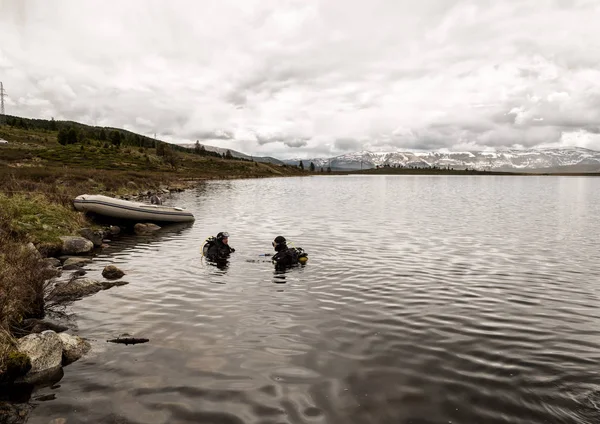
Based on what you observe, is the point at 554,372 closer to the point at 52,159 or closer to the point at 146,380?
the point at 146,380

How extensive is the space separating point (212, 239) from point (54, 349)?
36.1 feet

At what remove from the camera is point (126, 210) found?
2636 cm

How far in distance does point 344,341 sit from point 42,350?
251 inches

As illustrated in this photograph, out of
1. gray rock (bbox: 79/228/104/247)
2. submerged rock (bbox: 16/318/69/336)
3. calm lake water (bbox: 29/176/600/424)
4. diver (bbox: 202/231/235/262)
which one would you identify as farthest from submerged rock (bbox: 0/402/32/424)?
gray rock (bbox: 79/228/104/247)

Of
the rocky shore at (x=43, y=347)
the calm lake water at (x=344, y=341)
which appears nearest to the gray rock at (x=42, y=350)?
the rocky shore at (x=43, y=347)

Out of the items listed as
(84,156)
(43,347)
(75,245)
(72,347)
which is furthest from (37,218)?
(84,156)

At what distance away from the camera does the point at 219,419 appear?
636cm

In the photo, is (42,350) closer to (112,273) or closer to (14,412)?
(14,412)

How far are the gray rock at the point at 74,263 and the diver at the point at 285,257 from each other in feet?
26.9

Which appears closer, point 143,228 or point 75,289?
point 75,289

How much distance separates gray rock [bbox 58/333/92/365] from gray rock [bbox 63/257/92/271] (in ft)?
27.1

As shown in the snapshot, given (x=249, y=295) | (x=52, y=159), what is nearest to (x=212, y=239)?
(x=249, y=295)

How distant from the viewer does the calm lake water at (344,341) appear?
6684 millimetres

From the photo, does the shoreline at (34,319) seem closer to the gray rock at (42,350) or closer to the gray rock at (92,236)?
the gray rock at (42,350)
